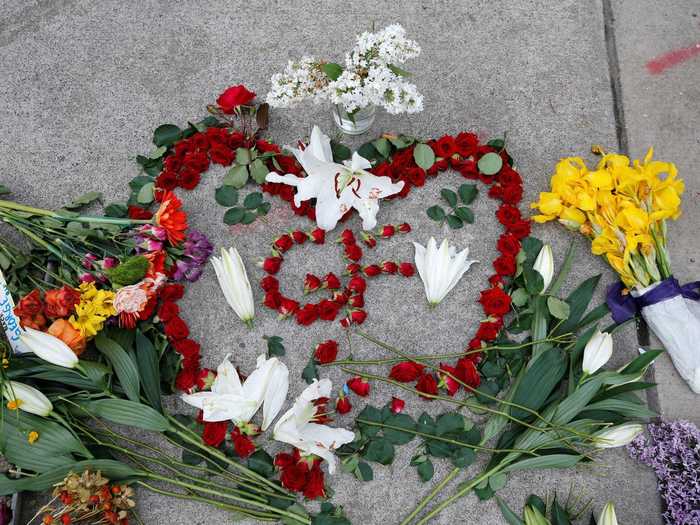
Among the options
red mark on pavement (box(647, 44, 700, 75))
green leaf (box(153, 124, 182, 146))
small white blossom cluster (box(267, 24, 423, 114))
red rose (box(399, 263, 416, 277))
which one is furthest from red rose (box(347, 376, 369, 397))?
red mark on pavement (box(647, 44, 700, 75))

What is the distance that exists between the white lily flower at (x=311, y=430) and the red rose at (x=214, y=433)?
17cm

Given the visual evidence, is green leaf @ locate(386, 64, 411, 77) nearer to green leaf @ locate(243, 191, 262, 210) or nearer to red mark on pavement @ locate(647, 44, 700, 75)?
green leaf @ locate(243, 191, 262, 210)

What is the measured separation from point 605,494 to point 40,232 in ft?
6.34

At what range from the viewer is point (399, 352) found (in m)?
1.80

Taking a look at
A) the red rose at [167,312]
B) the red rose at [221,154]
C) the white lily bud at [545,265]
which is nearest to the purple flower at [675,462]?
the white lily bud at [545,265]

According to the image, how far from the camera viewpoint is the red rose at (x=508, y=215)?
1993 mm

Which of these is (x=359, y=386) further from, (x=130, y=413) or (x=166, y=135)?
(x=166, y=135)

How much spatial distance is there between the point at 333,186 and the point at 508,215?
1.92 feet

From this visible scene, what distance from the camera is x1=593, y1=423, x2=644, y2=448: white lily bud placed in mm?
1724

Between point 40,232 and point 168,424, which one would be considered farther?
point 40,232

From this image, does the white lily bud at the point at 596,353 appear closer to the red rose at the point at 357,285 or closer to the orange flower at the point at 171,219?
the red rose at the point at 357,285

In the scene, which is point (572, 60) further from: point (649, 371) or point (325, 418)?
point (325, 418)

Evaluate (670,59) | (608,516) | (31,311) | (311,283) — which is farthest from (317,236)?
(670,59)

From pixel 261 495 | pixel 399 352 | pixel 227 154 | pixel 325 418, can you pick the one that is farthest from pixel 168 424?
pixel 227 154
